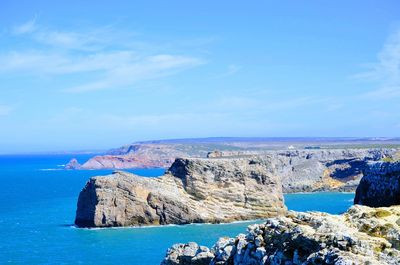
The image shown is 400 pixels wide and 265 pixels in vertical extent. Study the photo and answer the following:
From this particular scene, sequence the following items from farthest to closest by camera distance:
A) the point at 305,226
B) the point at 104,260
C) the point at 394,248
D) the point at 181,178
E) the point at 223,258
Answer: the point at 181,178 < the point at 104,260 < the point at 223,258 < the point at 305,226 < the point at 394,248

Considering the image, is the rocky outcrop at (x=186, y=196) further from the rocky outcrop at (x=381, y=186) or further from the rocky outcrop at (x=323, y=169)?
the rocky outcrop at (x=323, y=169)

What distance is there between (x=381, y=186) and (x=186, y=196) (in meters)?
27.1

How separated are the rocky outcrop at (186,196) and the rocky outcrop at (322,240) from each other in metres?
43.7

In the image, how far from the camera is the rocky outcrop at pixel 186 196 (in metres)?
67.4

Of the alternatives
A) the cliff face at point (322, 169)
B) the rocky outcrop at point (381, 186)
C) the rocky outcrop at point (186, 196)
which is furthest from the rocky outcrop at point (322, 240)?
the cliff face at point (322, 169)

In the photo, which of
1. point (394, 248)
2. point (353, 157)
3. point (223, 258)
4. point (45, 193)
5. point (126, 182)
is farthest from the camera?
point (353, 157)

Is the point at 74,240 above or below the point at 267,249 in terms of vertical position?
below

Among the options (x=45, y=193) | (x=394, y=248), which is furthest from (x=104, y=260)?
(x=45, y=193)

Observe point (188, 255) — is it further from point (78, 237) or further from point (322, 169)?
point (322, 169)

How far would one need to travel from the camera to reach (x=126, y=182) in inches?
2714

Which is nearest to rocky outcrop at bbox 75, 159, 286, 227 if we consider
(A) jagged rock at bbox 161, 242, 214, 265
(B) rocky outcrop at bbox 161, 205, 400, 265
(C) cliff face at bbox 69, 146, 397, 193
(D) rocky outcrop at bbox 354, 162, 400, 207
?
(D) rocky outcrop at bbox 354, 162, 400, 207

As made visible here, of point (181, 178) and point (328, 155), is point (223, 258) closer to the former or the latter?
Result: point (181, 178)

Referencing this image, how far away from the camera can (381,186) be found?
50875mm

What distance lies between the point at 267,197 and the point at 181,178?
10945mm
